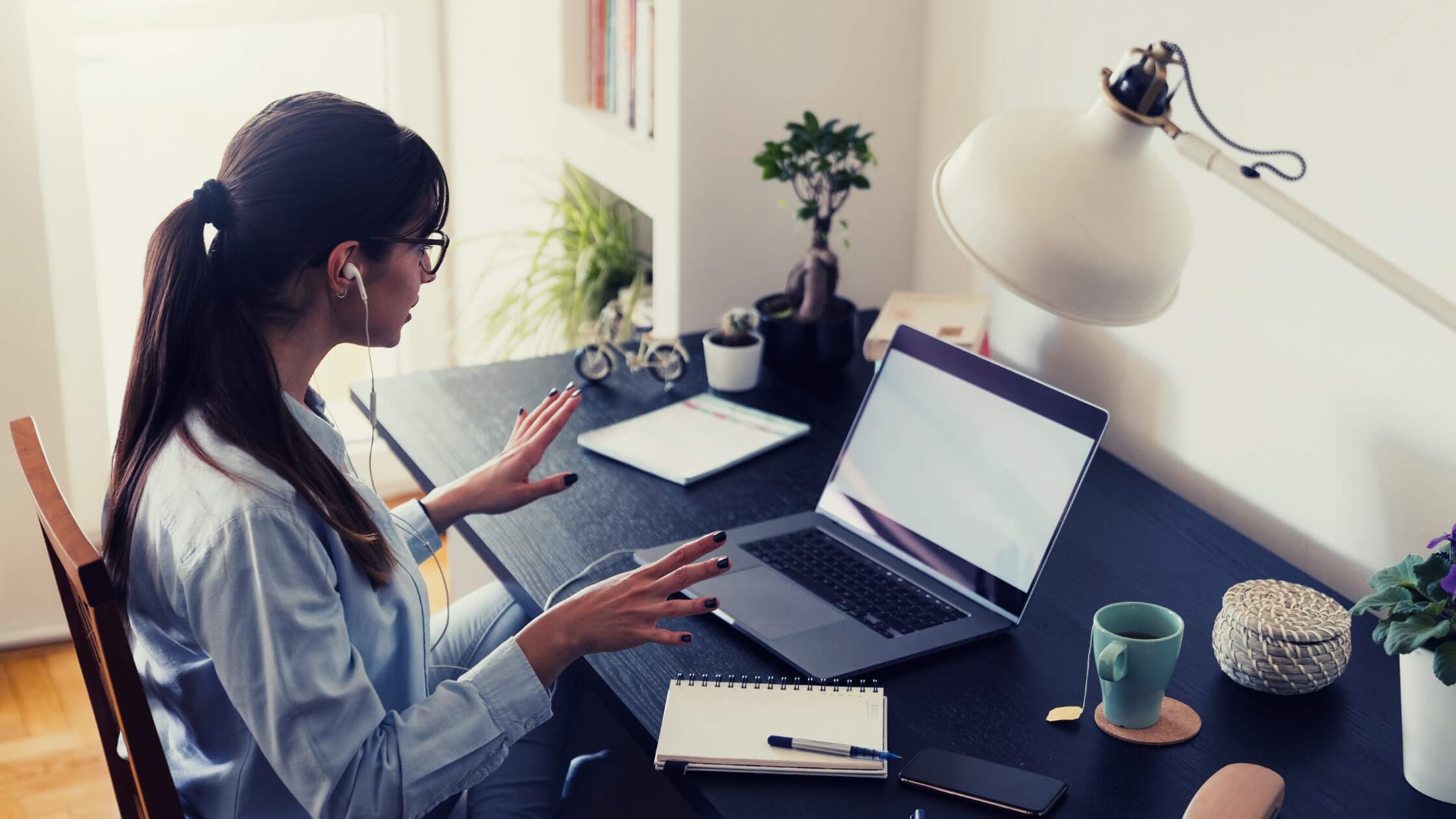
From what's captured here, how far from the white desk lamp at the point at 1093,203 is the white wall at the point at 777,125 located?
1.01 m

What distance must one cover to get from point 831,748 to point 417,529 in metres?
0.58

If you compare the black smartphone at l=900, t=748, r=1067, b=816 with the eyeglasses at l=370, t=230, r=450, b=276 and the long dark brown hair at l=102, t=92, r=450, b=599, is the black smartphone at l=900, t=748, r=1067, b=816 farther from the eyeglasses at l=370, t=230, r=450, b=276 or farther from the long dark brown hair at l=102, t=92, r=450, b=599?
the eyeglasses at l=370, t=230, r=450, b=276

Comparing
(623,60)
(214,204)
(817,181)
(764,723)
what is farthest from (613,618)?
(623,60)

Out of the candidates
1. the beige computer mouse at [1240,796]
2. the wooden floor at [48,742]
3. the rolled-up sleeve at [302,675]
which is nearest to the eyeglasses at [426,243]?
the rolled-up sleeve at [302,675]

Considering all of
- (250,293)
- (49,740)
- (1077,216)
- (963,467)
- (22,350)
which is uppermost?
(1077,216)

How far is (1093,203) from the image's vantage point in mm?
992

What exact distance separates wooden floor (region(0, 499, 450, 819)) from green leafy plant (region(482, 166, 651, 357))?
0.55 metres

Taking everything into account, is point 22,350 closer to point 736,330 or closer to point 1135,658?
point 736,330

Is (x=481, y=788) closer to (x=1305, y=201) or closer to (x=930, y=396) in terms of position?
(x=930, y=396)

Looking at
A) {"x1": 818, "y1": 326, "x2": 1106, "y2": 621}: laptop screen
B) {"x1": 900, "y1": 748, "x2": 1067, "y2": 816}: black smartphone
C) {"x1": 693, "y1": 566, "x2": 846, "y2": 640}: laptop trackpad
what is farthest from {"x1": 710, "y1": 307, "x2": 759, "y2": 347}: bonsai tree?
{"x1": 900, "y1": 748, "x2": 1067, "y2": 816}: black smartphone

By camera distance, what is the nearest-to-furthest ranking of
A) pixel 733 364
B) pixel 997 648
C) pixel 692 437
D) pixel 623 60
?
pixel 997 648, pixel 692 437, pixel 733 364, pixel 623 60

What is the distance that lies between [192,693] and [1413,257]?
118cm

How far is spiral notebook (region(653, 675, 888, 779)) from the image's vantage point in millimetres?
1115

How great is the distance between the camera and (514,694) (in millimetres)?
1179
